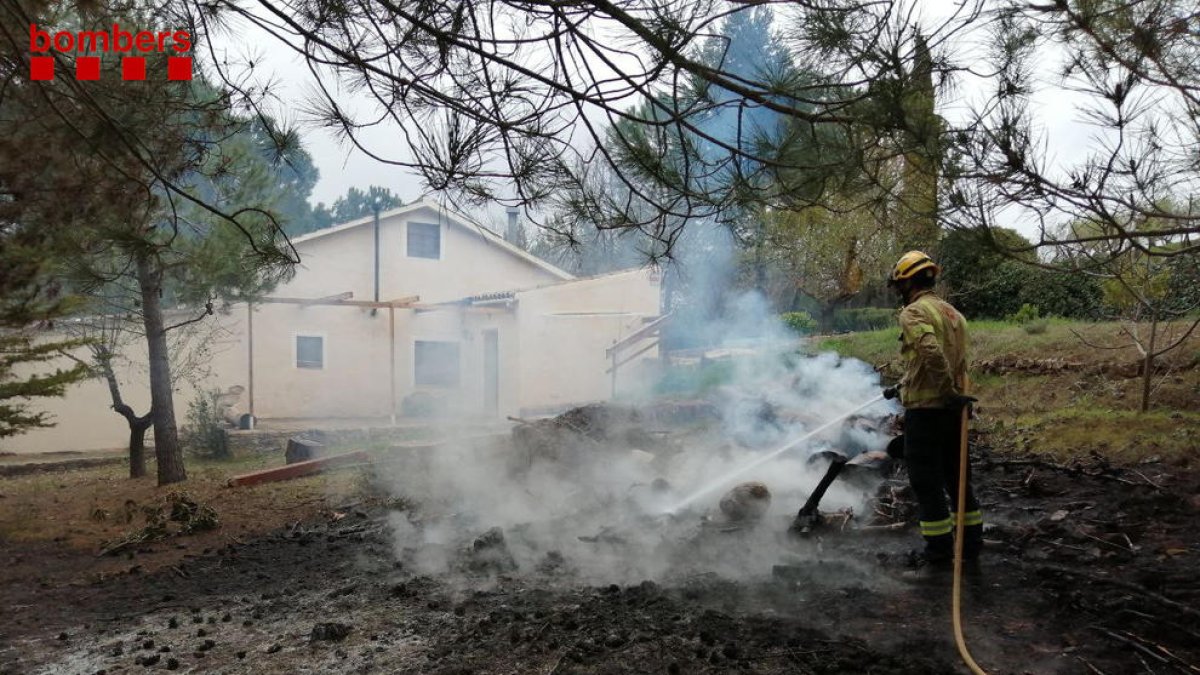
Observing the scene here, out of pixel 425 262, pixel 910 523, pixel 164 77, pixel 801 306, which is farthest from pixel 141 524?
pixel 801 306

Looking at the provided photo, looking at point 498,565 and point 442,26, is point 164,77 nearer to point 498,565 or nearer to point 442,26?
point 442,26

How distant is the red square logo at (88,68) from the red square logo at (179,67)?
1.45ft

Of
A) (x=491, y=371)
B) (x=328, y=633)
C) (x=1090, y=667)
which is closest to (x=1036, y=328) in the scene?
(x=1090, y=667)

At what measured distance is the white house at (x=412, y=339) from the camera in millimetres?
18125

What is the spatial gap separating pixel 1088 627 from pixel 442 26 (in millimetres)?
4797

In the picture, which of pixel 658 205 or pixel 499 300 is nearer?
pixel 658 205

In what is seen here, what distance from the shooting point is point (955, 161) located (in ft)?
13.9

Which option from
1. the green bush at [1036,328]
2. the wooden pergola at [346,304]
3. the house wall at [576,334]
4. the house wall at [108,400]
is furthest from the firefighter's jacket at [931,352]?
the house wall at [108,400]

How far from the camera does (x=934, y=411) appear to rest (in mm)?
4879

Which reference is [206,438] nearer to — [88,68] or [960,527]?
[88,68]

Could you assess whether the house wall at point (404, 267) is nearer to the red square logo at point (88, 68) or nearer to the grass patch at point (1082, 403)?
the grass patch at point (1082, 403)

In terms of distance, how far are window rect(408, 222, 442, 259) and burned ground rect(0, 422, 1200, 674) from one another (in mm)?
14735

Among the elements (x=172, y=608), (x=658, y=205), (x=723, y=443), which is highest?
(x=658, y=205)

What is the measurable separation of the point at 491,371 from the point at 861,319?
10670 millimetres
